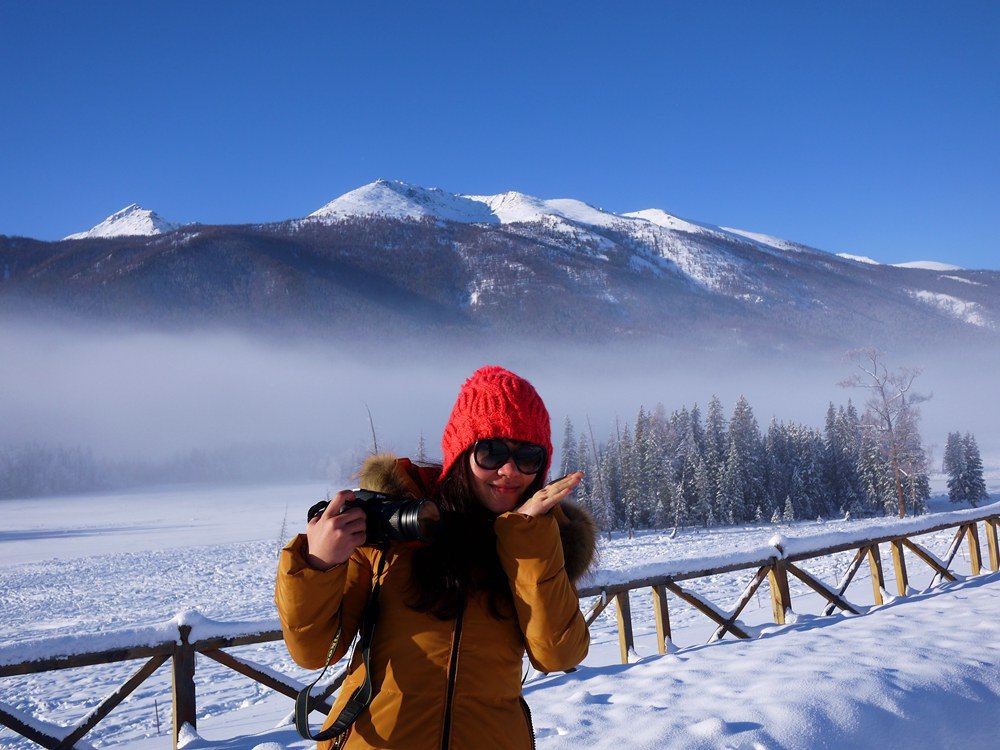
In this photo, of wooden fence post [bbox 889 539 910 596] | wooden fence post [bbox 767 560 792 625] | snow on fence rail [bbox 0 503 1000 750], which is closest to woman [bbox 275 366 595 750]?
snow on fence rail [bbox 0 503 1000 750]

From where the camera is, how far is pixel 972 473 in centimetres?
5253

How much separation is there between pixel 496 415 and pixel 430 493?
408mm

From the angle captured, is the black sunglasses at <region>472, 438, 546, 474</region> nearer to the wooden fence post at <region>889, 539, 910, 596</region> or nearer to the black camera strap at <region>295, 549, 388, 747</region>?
the black camera strap at <region>295, 549, 388, 747</region>

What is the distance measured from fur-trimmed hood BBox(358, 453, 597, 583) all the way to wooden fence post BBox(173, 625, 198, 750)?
3.66 meters

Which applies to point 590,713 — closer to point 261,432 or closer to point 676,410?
point 676,410

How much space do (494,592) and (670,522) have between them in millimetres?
52016

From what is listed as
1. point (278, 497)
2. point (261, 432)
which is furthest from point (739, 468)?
point (261, 432)

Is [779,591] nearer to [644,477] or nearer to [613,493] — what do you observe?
[644,477]

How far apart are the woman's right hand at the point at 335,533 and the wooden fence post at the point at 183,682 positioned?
3.94 meters

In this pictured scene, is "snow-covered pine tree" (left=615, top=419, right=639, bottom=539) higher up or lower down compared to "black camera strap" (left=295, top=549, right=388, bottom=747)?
lower down

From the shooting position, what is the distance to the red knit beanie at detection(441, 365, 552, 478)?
2.07 m

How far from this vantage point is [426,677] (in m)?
1.82

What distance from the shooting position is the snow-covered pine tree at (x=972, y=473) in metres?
52.3

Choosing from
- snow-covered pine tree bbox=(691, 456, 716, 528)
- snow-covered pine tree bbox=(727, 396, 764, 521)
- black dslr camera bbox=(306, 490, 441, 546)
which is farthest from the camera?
snow-covered pine tree bbox=(727, 396, 764, 521)
